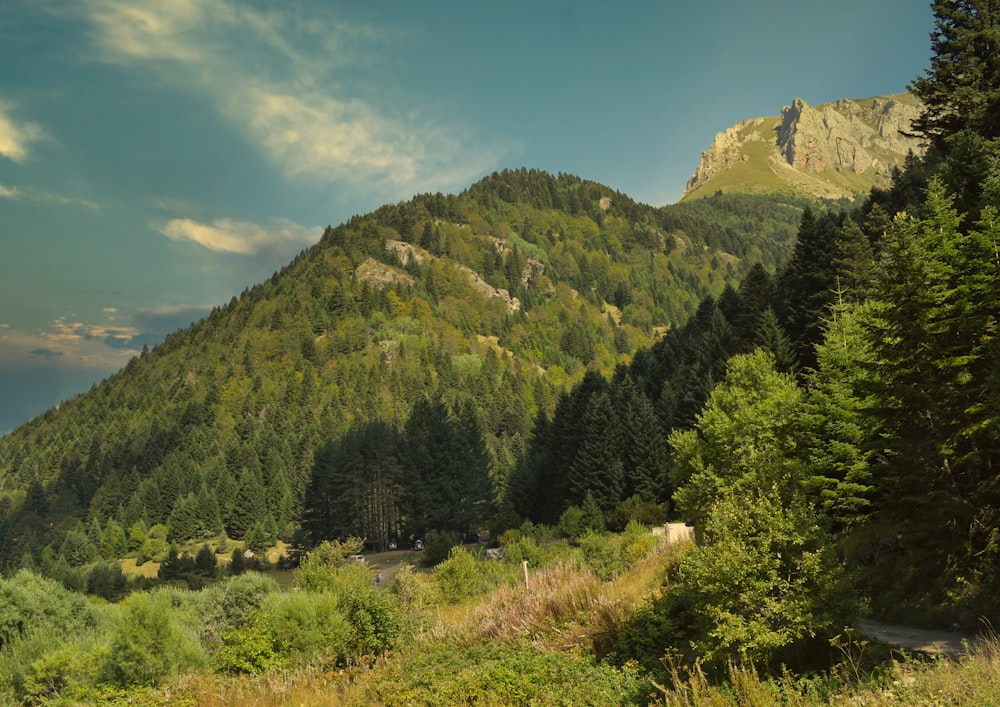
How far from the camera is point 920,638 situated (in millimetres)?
13344

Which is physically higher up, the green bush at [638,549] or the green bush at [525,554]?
the green bush at [638,549]

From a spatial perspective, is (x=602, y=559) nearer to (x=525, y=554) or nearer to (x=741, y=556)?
(x=525, y=554)

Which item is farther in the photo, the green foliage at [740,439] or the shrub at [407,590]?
the green foliage at [740,439]

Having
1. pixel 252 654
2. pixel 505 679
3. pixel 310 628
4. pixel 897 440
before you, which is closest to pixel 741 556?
pixel 505 679

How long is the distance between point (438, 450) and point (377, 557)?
2013 cm

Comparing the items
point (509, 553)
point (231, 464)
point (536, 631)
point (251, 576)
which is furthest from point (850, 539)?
point (231, 464)

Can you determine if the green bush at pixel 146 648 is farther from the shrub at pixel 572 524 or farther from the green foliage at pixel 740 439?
the shrub at pixel 572 524

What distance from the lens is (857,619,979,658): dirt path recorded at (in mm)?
11711

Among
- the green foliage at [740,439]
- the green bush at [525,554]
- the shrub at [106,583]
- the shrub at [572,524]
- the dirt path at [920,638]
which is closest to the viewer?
Answer: the dirt path at [920,638]

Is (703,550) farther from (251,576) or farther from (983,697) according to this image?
(251,576)

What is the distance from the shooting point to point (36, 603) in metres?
32.4

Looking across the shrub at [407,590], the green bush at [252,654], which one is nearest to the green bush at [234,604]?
the green bush at [252,654]

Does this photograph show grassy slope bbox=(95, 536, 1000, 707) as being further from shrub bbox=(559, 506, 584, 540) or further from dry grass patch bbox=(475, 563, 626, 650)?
shrub bbox=(559, 506, 584, 540)

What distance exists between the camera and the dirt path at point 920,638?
1171 centimetres
